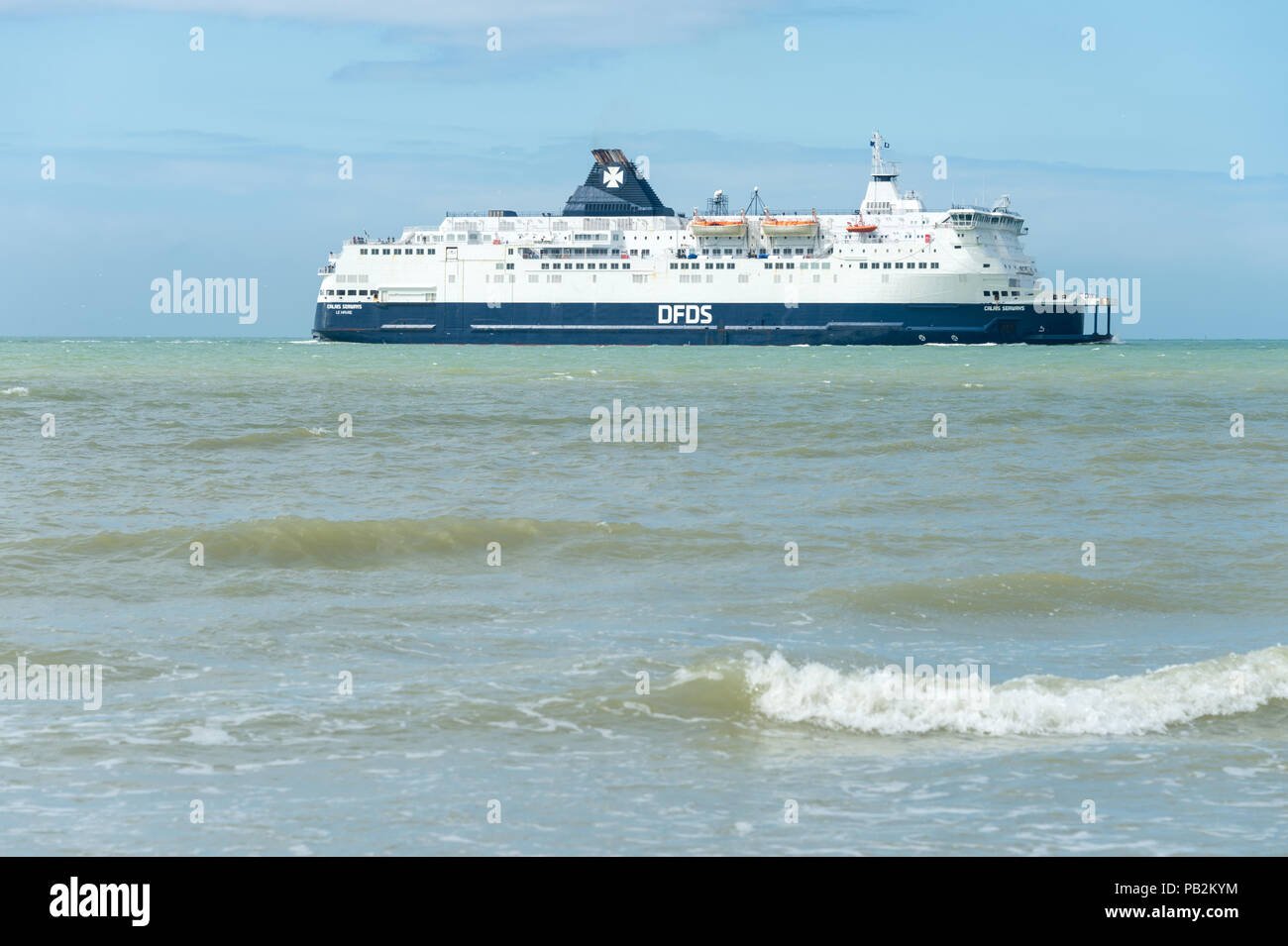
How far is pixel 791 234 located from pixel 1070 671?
235 ft

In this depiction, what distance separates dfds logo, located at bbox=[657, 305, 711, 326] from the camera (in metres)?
78.1

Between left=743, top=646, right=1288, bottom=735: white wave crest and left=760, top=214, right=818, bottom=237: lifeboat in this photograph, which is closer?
left=743, top=646, right=1288, bottom=735: white wave crest

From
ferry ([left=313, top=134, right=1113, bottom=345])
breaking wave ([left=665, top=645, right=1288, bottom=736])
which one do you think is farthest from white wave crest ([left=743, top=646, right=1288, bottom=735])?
ferry ([left=313, top=134, right=1113, bottom=345])

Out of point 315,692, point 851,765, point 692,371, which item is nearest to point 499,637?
point 315,692

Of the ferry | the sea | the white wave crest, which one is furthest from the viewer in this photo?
the ferry

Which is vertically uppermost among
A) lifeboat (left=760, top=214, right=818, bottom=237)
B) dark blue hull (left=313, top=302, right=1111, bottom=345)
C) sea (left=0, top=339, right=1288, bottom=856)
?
lifeboat (left=760, top=214, right=818, bottom=237)

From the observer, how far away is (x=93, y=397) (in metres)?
33.4

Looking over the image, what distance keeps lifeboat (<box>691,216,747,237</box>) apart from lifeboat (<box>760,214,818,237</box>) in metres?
1.30

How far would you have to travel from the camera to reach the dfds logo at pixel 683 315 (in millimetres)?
78125

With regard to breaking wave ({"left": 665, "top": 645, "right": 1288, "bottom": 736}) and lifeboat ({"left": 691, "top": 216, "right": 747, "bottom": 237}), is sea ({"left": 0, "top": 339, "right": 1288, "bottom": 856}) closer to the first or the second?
breaking wave ({"left": 665, "top": 645, "right": 1288, "bottom": 736})

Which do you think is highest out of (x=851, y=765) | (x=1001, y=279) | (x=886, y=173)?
(x=886, y=173)

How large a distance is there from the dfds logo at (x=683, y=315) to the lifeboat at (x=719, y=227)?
426 centimetres

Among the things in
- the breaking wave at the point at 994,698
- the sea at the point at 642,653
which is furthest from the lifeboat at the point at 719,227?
the breaking wave at the point at 994,698
